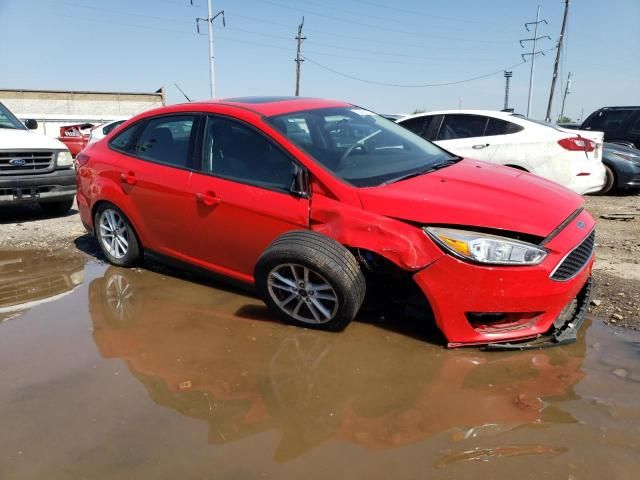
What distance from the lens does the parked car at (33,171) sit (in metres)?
7.16

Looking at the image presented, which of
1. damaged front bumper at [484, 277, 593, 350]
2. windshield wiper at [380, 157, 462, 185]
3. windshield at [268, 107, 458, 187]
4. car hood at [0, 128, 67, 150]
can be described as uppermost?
windshield at [268, 107, 458, 187]

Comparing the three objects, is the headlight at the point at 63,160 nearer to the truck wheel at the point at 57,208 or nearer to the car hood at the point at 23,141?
the car hood at the point at 23,141

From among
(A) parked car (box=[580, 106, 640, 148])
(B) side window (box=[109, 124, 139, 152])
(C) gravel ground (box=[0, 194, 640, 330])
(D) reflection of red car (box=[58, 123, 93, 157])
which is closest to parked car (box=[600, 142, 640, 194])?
(C) gravel ground (box=[0, 194, 640, 330])

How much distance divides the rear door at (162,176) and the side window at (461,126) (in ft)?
15.9

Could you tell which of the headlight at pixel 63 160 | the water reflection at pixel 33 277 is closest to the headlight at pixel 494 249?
the water reflection at pixel 33 277

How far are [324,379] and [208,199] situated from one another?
1.77 meters

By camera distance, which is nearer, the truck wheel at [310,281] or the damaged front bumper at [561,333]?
the damaged front bumper at [561,333]

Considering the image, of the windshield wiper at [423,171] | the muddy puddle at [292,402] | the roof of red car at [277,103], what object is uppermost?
the roof of red car at [277,103]

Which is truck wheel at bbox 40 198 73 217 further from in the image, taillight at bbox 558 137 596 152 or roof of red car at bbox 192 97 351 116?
taillight at bbox 558 137 596 152

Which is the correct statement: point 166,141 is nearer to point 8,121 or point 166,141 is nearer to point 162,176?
point 162,176

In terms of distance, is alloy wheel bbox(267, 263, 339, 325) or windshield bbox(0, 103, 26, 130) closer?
alloy wheel bbox(267, 263, 339, 325)

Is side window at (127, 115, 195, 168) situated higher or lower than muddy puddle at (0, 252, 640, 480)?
higher

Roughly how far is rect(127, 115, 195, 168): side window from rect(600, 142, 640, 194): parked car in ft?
25.0

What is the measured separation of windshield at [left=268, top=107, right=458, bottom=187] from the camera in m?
3.87
